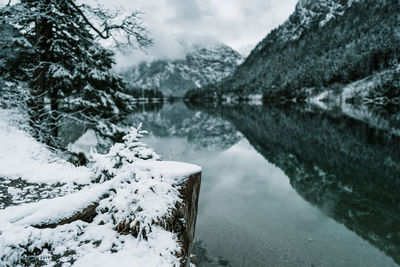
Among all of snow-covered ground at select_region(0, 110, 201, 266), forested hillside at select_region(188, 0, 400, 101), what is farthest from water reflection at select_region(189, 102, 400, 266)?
forested hillside at select_region(188, 0, 400, 101)

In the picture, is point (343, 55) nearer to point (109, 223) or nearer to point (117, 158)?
point (117, 158)

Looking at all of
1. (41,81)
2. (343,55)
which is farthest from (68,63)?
(343,55)

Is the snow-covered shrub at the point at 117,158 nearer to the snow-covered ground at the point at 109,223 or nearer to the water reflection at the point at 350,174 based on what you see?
the snow-covered ground at the point at 109,223

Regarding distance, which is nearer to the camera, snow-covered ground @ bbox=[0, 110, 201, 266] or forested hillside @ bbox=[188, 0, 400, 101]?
snow-covered ground @ bbox=[0, 110, 201, 266]

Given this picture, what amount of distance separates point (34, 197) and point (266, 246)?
20.2 feet

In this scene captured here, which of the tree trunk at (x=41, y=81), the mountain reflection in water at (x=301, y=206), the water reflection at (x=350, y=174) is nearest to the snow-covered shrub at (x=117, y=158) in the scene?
the mountain reflection in water at (x=301, y=206)

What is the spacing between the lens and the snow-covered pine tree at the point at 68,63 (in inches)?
329

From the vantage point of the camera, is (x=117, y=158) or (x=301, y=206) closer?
(x=117, y=158)

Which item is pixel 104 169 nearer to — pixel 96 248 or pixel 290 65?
pixel 96 248

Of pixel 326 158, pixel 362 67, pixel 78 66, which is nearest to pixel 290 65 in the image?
pixel 362 67

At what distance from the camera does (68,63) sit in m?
9.51

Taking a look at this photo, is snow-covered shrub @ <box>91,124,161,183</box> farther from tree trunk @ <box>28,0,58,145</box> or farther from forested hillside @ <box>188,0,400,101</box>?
forested hillside @ <box>188,0,400,101</box>

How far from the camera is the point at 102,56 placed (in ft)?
31.0

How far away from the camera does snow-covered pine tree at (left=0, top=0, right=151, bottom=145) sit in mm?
8352
